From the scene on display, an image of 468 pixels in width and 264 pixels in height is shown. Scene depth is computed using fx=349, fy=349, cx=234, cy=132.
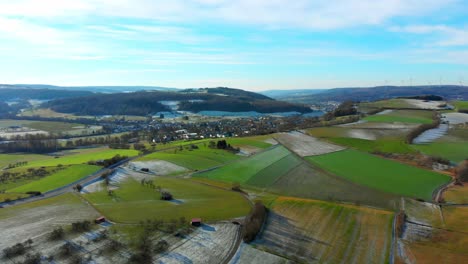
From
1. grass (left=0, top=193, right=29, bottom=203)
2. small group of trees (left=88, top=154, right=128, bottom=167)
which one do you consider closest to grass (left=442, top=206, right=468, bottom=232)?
grass (left=0, top=193, right=29, bottom=203)

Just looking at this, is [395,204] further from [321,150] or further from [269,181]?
[321,150]

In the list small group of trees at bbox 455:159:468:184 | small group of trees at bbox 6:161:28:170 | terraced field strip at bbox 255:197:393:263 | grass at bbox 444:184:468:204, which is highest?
small group of trees at bbox 455:159:468:184

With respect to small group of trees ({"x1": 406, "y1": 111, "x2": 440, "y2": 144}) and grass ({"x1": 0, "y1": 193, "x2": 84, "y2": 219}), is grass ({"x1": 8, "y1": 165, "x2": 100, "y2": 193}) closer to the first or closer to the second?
grass ({"x1": 0, "y1": 193, "x2": 84, "y2": 219})

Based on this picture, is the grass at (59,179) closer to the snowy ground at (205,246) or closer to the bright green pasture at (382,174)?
the snowy ground at (205,246)

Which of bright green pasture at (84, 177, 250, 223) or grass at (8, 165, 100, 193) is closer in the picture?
bright green pasture at (84, 177, 250, 223)

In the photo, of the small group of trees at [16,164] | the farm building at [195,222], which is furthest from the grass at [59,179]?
the farm building at [195,222]

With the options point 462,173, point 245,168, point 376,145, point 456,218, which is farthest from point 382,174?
point 245,168
